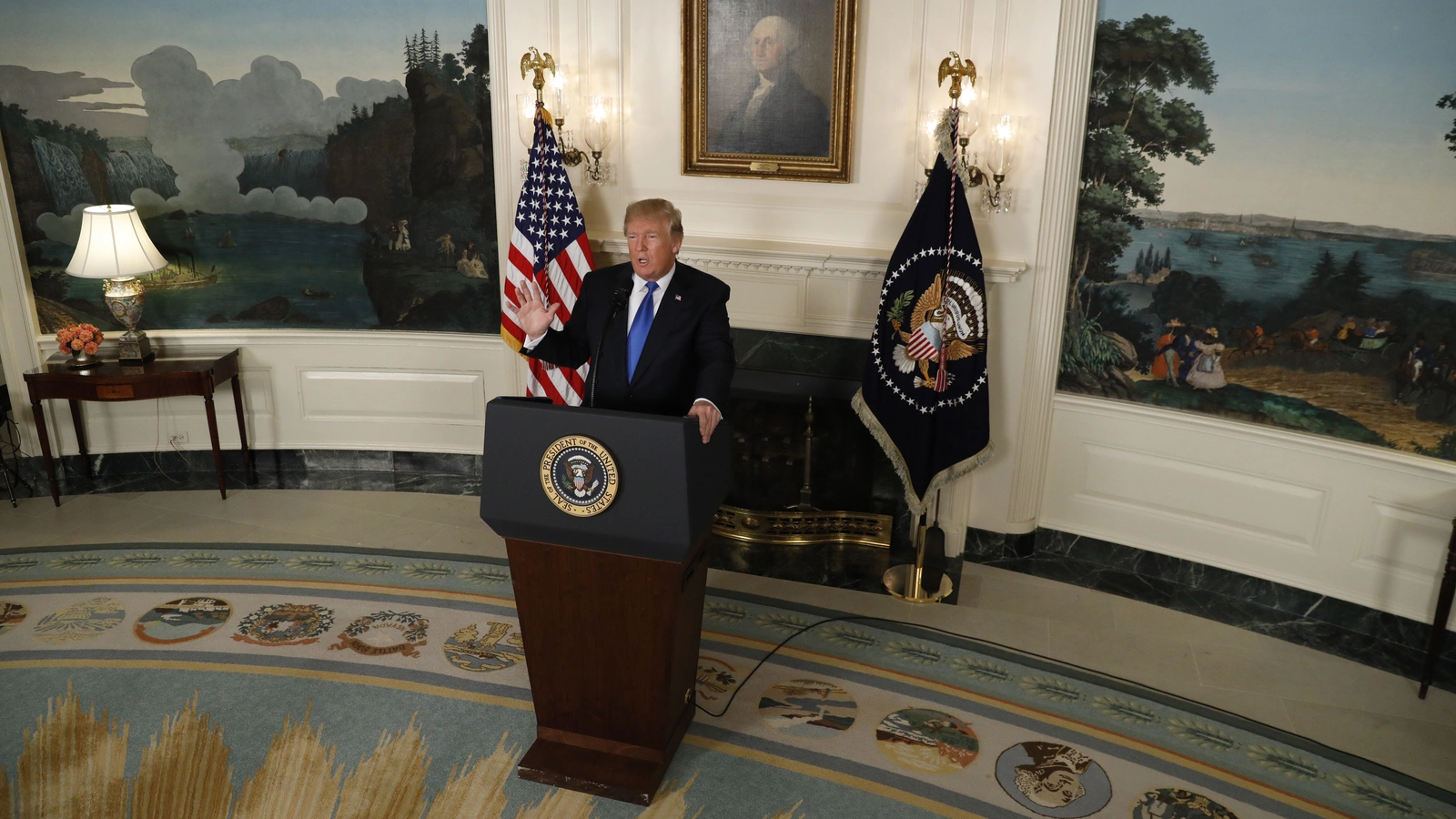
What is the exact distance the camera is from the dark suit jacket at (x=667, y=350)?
3.38 m

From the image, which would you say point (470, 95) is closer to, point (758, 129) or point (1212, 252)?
point (758, 129)

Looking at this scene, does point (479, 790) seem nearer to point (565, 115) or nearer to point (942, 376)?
point (942, 376)

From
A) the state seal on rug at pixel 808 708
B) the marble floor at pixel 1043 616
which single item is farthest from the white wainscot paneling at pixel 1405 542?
the state seal on rug at pixel 808 708

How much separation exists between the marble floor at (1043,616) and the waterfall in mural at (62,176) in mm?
1782

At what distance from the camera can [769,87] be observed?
17.3 feet

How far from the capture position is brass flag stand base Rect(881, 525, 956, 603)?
4984 millimetres

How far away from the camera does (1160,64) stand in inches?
186

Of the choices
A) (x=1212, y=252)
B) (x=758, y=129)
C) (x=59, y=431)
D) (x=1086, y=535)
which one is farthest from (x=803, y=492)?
(x=59, y=431)

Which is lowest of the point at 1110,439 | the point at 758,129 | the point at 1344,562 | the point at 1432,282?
the point at 1344,562

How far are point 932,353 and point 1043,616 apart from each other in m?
1.38

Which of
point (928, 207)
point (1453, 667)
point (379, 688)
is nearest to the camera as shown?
point (379, 688)

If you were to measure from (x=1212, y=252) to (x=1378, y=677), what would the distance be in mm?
2039

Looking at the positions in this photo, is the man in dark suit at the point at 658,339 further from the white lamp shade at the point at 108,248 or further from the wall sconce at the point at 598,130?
the white lamp shade at the point at 108,248

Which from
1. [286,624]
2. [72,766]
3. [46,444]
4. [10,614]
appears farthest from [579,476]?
[46,444]
